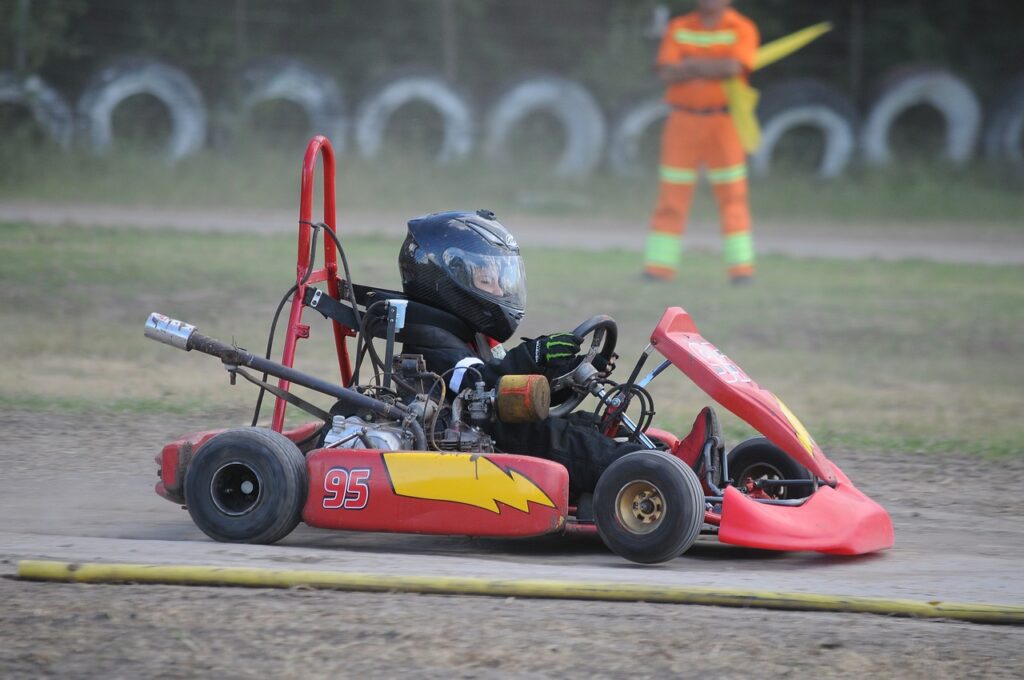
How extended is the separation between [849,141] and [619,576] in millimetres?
15074

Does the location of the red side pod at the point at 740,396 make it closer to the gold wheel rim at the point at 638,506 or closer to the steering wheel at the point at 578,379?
the steering wheel at the point at 578,379

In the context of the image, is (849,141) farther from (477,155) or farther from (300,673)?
(300,673)

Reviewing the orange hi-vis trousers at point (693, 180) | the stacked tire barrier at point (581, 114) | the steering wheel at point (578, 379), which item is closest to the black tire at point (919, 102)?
the stacked tire barrier at point (581, 114)

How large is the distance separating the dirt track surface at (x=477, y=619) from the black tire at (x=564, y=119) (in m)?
13.5

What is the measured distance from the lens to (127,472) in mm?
6312

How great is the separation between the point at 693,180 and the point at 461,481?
7.83 meters

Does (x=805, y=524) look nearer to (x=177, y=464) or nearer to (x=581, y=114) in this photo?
(x=177, y=464)

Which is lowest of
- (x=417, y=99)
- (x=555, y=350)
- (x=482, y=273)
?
(x=555, y=350)

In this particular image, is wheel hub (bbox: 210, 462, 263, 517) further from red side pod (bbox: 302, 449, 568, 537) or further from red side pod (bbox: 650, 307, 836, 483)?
red side pod (bbox: 650, 307, 836, 483)

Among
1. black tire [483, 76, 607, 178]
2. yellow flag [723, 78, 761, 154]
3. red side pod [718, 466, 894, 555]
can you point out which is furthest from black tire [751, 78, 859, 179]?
red side pod [718, 466, 894, 555]

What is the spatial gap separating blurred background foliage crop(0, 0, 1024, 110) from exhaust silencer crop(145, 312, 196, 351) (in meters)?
14.0

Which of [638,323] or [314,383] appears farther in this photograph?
[638,323]

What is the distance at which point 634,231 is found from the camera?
1620cm

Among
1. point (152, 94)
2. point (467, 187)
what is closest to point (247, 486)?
point (467, 187)
